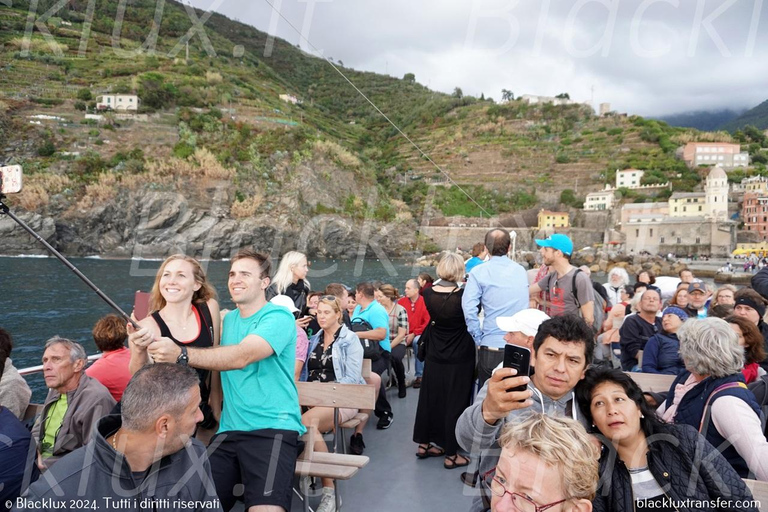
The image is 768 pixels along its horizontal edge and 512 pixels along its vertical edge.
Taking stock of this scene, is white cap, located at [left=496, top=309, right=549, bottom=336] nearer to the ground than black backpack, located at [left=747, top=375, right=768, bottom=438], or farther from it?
farther from it

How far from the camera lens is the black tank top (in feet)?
6.43

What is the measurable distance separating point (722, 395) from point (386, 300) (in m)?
3.87

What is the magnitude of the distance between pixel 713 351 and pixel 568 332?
→ 770mm

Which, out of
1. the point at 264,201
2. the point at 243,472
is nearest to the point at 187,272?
the point at 243,472

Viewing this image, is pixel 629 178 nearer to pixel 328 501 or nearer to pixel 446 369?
pixel 446 369

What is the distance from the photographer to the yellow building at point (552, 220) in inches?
2739

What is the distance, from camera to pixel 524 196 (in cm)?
7681

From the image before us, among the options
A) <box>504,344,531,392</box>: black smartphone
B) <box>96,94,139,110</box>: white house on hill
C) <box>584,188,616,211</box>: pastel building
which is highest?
<box>584,188,616,211</box>: pastel building

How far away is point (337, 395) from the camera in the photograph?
2871 mm

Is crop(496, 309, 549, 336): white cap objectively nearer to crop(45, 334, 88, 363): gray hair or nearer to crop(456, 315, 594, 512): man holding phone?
crop(456, 315, 594, 512): man holding phone

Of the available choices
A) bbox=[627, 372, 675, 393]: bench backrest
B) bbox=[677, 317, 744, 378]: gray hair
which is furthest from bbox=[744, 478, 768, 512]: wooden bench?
bbox=[627, 372, 675, 393]: bench backrest

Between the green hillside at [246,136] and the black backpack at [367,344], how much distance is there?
3365cm

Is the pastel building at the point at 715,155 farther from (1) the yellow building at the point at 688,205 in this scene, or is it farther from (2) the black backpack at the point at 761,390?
(2) the black backpack at the point at 761,390

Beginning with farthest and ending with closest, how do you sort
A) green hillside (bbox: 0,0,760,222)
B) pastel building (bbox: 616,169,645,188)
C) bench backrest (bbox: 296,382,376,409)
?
pastel building (bbox: 616,169,645,188), green hillside (bbox: 0,0,760,222), bench backrest (bbox: 296,382,376,409)
